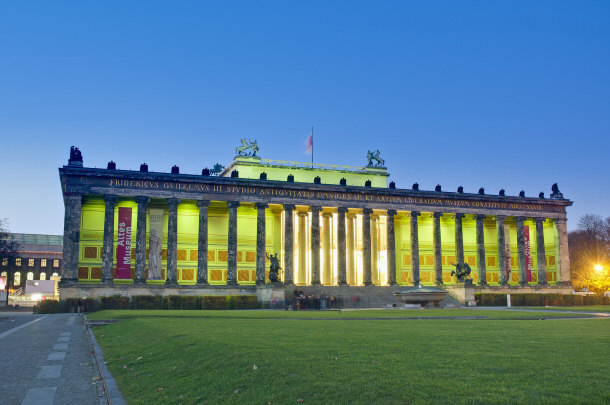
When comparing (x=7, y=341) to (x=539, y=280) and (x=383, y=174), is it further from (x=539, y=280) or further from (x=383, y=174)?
(x=539, y=280)

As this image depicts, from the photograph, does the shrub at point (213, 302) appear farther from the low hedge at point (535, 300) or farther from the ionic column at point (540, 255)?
the ionic column at point (540, 255)

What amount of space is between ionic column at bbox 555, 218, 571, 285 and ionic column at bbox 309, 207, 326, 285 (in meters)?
37.3

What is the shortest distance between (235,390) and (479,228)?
239ft

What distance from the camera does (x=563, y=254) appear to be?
8450 cm

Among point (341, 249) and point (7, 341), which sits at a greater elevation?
point (341, 249)

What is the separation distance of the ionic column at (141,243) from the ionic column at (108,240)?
282 cm

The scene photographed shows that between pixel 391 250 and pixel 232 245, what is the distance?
69.4 feet

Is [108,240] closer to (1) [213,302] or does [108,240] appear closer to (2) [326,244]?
(1) [213,302]

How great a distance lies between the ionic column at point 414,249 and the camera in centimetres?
7612

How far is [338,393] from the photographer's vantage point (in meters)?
10.4

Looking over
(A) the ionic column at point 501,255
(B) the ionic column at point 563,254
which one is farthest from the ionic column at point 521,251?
(B) the ionic column at point 563,254

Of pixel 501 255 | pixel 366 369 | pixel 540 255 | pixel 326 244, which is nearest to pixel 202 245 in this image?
pixel 326 244

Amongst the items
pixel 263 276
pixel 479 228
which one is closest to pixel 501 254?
pixel 479 228

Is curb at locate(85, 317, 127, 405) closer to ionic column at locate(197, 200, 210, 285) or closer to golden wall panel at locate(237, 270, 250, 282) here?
ionic column at locate(197, 200, 210, 285)
